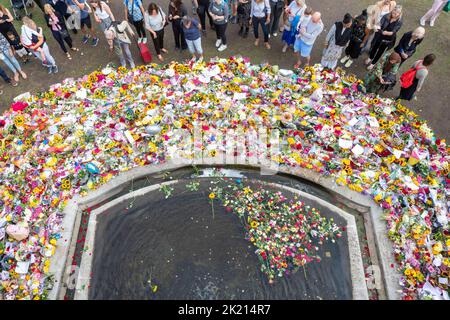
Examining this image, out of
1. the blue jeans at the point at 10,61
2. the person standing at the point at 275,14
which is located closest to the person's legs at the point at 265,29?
the person standing at the point at 275,14

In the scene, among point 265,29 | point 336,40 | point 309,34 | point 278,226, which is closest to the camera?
point 278,226

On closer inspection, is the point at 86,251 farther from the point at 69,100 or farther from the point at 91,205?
the point at 69,100

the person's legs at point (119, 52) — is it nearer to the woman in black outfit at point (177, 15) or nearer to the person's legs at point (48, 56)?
the woman in black outfit at point (177, 15)

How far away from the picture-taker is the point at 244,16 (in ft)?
26.5

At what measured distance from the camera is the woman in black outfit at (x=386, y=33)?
678 centimetres

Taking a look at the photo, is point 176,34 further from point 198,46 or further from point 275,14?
point 275,14

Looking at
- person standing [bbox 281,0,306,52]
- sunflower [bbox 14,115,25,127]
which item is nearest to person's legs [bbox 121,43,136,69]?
sunflower [bbox 14,115,25,127]

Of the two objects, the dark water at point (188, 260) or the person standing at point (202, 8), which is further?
the person standing at point (202, 8)

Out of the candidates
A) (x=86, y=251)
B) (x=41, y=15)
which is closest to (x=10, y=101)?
(x=41, y=15)

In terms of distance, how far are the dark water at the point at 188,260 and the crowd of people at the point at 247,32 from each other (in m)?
3.67

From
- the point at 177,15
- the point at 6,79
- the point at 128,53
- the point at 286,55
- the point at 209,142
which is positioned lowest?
the point at 209,142

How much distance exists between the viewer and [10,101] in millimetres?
7520

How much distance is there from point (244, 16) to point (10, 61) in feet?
18.4

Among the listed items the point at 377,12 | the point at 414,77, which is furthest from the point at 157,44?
the point at 414,77
